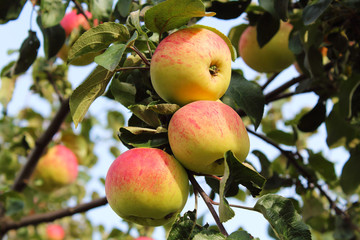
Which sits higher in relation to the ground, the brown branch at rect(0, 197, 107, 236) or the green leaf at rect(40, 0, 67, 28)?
the green leaf at rect(40, 0, 67, 28)

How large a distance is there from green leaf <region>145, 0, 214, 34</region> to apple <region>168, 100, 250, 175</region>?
0.18m

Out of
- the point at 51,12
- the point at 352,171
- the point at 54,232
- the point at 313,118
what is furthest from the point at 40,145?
the point at 54,232

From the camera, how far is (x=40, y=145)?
2076 mm

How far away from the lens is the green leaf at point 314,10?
1.06 meters

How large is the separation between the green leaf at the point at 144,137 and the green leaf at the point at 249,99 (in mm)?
221

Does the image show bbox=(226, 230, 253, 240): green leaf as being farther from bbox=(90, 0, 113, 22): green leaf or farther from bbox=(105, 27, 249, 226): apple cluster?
bbox=(90, 0, 113, 22): green leaf

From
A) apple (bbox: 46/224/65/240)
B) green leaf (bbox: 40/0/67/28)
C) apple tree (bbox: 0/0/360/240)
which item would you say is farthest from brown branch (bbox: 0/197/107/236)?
apple (bbox: 46/224/65/240)

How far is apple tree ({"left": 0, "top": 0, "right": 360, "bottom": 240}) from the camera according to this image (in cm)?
79

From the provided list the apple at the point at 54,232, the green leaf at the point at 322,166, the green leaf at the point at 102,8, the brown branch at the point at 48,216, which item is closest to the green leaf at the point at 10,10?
the green leaf at the point at 102,8

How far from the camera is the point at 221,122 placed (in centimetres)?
76

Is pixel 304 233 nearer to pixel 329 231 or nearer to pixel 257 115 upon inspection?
pixel 257 115

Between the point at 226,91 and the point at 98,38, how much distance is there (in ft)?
1.11

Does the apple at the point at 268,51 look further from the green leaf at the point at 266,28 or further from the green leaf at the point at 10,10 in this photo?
the green leaf at the point at 10,10

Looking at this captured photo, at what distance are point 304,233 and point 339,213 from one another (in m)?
1.20
